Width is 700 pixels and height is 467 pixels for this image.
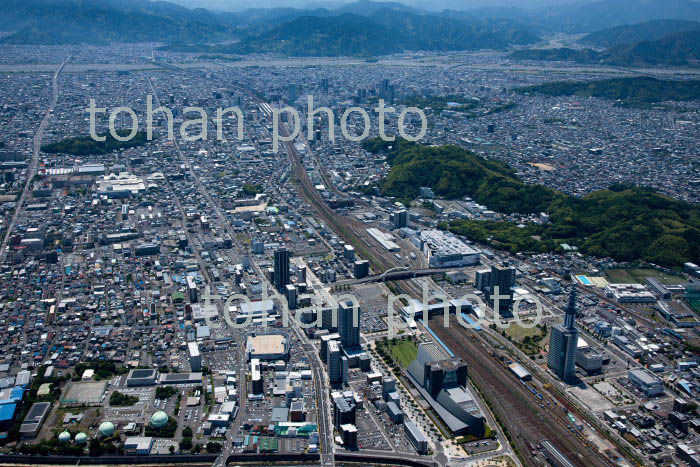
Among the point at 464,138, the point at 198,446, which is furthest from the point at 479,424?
the point at 464,138

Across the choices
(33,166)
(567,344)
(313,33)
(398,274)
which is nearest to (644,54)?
(313,33)

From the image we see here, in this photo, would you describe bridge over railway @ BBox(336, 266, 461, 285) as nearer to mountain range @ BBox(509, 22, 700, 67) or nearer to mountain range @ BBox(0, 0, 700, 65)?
mountain range @ BBox(509, 22, 700, 67)

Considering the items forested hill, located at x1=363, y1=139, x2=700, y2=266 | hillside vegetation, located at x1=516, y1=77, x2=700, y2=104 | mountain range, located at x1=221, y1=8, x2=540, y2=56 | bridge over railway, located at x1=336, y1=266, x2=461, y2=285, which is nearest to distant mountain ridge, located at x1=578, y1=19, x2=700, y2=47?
mountain range, located at x1=221, y1=8, x2=540, y2=56

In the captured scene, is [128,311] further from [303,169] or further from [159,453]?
[303,169]

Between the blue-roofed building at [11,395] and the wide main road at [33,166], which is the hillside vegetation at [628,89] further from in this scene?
the blue-roofed building at [11,395]

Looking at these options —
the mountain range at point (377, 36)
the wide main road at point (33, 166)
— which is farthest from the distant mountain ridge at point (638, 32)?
the wide main road at point (33, 166)
